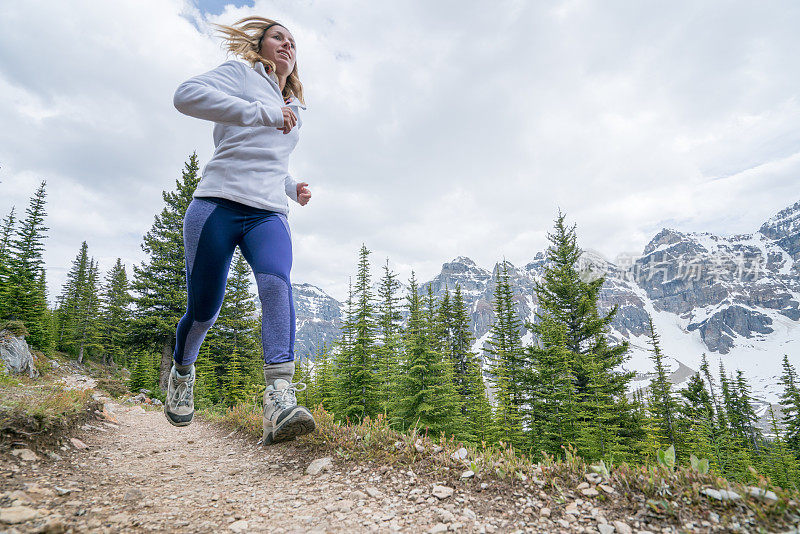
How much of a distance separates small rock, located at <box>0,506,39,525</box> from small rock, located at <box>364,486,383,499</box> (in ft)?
5.58

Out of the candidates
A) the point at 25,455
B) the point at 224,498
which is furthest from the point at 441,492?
the point at 25,455

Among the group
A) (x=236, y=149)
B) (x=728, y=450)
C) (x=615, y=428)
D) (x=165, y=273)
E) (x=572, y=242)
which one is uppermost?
(x=572, y=242)

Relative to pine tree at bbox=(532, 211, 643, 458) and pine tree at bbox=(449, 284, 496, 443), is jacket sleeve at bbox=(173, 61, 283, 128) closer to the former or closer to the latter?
pine tree at bbox=(449, 284, 496, 443)

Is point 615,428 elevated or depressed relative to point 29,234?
depressed

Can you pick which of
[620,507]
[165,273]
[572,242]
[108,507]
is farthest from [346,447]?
[572,242]

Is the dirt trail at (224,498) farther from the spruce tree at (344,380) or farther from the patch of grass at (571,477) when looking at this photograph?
the spruce tree at (344,380)

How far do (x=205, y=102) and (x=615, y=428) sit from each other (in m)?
21.6

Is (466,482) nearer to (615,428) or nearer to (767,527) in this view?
(767,527)

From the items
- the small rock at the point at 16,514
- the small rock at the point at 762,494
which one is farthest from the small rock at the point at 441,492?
the small rock at the point at 16,514

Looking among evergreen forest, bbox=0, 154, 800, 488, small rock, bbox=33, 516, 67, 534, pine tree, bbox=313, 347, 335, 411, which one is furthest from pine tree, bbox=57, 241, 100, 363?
small rock, bbox=33, 516, 67, 534

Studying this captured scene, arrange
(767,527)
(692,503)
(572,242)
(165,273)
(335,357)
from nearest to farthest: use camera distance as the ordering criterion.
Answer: (767,527), (692,503), (335,357), (165,273), (572,242)

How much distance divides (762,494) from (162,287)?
76.5ft

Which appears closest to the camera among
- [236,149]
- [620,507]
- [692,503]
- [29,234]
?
[692,503]

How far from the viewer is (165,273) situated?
20203mm
